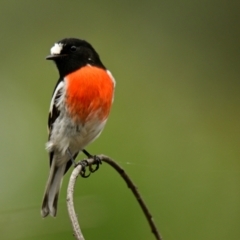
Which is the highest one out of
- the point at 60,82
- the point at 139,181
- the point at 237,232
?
the point at 60,82

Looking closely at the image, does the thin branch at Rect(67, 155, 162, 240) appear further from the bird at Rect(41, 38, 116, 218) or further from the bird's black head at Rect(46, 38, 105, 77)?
the bird's black head at Rect(46, 38, 105, 77)

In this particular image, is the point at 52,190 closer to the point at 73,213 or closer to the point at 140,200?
the point at 140,200

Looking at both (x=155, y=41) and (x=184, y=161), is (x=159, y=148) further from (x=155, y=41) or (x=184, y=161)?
(x=155, y=41)

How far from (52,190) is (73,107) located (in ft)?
1.49

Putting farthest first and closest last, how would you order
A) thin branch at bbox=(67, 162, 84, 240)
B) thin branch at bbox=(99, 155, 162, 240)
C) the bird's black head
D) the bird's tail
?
the bird's black head < the bird's tail < thin branch at bbox=(99, 155, 162, 240) < thin branch at bbox=(67, 162, 84, 240)

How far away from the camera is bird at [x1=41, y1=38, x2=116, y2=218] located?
3754mm

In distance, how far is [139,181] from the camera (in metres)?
4.00

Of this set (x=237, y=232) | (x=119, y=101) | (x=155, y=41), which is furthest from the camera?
(x=155, y=41)

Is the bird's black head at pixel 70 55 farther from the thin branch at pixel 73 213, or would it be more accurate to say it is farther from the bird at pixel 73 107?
the thin branch at pixel 73 213

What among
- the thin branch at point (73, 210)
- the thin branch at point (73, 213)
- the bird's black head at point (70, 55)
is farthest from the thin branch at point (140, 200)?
the bird's black head at point (70, 55)

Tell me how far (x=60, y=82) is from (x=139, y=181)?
64cm

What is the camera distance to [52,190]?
3932mm

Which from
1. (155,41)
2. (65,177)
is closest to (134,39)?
(155,41)

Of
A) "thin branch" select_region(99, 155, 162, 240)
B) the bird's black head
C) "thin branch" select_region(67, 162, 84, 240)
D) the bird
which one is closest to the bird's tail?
the bird
